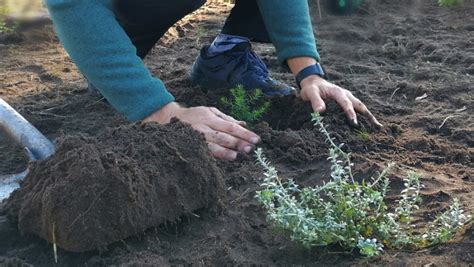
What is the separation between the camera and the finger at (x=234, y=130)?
2350mm

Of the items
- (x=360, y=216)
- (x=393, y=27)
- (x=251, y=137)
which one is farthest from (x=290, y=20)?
(x=393, y=27)

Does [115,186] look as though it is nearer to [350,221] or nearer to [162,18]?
[350,221]

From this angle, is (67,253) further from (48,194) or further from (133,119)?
(133,119)

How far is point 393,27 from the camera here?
423 cm

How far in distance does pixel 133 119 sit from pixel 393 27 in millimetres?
2225

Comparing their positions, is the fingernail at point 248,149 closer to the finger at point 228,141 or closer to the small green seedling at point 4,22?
the finger at point 228,141

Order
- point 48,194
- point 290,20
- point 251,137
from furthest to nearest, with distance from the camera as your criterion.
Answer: point 290,20 < point 251,137 < point 48,194

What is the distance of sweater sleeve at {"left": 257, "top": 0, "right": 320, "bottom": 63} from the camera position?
2.87 m

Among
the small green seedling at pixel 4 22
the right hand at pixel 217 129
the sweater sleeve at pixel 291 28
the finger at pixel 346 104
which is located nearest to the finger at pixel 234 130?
the right hand at pixel 217 129

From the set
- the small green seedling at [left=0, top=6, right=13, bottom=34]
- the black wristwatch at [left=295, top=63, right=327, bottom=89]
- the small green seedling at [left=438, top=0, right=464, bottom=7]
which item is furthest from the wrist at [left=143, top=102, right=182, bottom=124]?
the small green seedling at [left=438, top=0, right=464, bottom=7]

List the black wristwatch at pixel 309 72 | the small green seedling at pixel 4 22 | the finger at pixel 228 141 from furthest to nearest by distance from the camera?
the small green seedling at pixel 4 22, the black wristwatch at pixel 309 72, the finger at pixel 228 141

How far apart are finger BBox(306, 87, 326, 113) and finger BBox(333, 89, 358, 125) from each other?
6cm

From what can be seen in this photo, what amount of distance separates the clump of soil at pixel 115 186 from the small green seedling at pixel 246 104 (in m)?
0.62

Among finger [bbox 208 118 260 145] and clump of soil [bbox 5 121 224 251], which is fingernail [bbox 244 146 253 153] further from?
clump of soil [bbox 5 121 224 251]
